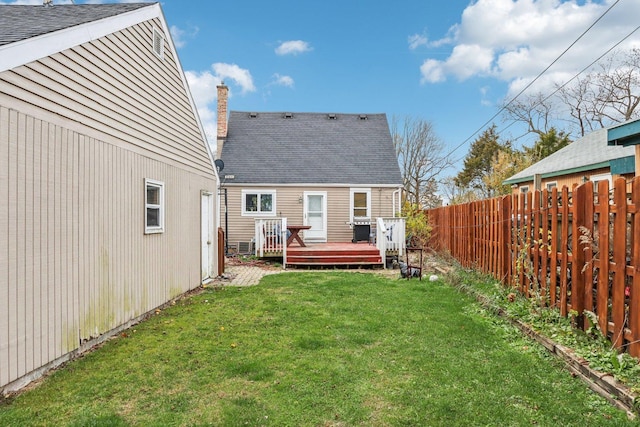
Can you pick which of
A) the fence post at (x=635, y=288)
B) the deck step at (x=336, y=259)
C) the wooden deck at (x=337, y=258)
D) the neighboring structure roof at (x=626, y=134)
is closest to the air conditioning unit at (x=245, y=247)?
the wooden deck at (x=337, y=258)

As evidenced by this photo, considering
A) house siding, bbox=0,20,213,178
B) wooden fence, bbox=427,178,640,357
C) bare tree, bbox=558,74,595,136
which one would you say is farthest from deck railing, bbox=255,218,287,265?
bare tree, bbox=558,74,595,136

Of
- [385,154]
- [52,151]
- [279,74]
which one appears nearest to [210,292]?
[52,151]

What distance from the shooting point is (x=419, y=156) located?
90.8 ft

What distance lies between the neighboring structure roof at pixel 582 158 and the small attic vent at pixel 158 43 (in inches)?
355

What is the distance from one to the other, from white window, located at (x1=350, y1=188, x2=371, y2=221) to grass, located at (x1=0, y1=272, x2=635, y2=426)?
963 cm

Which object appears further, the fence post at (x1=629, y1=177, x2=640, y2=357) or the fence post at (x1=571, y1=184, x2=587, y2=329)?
the fence post at (x1=571, y1=184, x2=587, y2=329)

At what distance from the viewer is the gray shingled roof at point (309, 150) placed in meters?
15.4

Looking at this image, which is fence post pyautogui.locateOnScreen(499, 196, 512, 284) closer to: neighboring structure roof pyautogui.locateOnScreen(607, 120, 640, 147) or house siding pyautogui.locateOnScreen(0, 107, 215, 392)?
neighboring structure roof pyautogui.locateOnScreen(607, 120, 640, 147)

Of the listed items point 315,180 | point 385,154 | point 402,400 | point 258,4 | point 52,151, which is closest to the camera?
point 402,400

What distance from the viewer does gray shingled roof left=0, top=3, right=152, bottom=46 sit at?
366cm

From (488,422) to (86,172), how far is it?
4.66 m

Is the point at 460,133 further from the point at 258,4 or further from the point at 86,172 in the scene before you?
the point at 86,172

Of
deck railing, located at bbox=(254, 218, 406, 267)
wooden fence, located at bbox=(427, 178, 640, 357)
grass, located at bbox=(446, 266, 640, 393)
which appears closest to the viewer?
grass, located at bbox=(446, 266, 640, 393)

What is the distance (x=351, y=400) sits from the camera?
3010 mm
